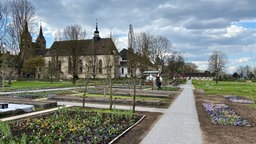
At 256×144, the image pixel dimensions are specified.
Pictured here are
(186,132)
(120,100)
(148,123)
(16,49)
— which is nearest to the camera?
(186,132)

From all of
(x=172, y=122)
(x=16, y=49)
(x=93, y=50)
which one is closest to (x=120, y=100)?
(x=172, y=122)

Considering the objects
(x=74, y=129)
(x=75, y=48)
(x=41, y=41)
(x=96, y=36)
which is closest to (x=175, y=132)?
(x=74, y=129)

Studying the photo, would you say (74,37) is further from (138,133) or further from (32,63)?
(138,133)

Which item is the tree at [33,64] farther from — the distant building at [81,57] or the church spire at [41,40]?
the church spire at [41,40]

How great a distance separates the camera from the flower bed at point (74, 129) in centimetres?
665

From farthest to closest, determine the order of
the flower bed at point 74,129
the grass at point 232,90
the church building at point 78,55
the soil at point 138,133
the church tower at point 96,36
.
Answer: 1. the church tower at point 96,36
2. the church building at point 78,55
3. the grass at point 232,90
4. the soil at point 138,133
5. the flower bed at point 74,129

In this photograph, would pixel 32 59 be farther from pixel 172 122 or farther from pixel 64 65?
pixel 172 122

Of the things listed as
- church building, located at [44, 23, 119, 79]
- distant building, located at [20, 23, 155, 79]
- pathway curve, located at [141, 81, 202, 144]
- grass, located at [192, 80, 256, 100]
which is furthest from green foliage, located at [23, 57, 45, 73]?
pathway curve, located at [141, 81, 202, 144]

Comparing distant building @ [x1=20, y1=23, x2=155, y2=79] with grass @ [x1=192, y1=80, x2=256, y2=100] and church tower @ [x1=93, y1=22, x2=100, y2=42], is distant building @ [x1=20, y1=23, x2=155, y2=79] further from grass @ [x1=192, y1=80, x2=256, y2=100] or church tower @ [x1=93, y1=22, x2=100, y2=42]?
grass @ [x1=192, y1=80, x2=256, y2=100]

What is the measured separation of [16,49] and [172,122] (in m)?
42.5

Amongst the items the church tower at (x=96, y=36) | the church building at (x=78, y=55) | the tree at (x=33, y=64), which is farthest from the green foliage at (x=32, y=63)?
the church tower at (x=96, y=36)

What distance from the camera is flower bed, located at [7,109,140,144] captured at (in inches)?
262

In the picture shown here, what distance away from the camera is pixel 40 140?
20.5 feet

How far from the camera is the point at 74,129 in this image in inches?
303
